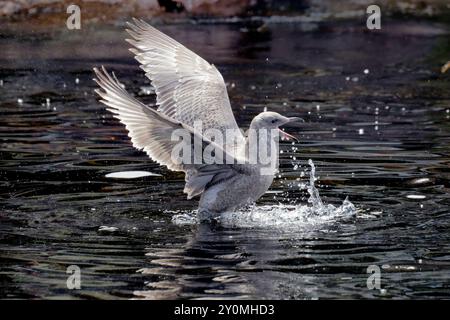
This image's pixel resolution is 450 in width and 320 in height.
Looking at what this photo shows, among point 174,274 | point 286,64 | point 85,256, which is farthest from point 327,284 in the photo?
point 286,64

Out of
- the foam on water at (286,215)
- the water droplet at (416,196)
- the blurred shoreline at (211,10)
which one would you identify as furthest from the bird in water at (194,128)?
the blurred shoreline at (211,10)

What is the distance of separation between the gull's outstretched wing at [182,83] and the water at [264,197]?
83 cm

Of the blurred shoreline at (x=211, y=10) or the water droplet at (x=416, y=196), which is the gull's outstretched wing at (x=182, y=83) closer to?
the water droplet at (x=416, y=196)

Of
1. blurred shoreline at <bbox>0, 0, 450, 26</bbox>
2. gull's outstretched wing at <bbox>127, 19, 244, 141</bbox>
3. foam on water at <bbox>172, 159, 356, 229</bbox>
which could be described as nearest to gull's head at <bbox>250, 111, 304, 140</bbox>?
gull's outstretched wing at <bbox>127, 19, 244, 141</bbox>

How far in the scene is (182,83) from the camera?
1104 cm

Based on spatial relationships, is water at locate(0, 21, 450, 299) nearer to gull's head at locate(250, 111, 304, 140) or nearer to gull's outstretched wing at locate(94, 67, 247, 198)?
gull's outstretched wing at locate(94, 67, 247, 198)

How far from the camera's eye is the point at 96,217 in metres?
9.87

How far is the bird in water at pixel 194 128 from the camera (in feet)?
31.3

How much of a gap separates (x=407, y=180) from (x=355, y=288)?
3.62m

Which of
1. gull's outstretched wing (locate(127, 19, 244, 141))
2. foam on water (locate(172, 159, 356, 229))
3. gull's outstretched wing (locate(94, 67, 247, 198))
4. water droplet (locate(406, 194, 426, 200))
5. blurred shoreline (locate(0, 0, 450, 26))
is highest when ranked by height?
blurred shoreline (locate(0, 0, 450, 26))

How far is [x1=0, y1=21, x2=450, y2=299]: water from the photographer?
813cm
